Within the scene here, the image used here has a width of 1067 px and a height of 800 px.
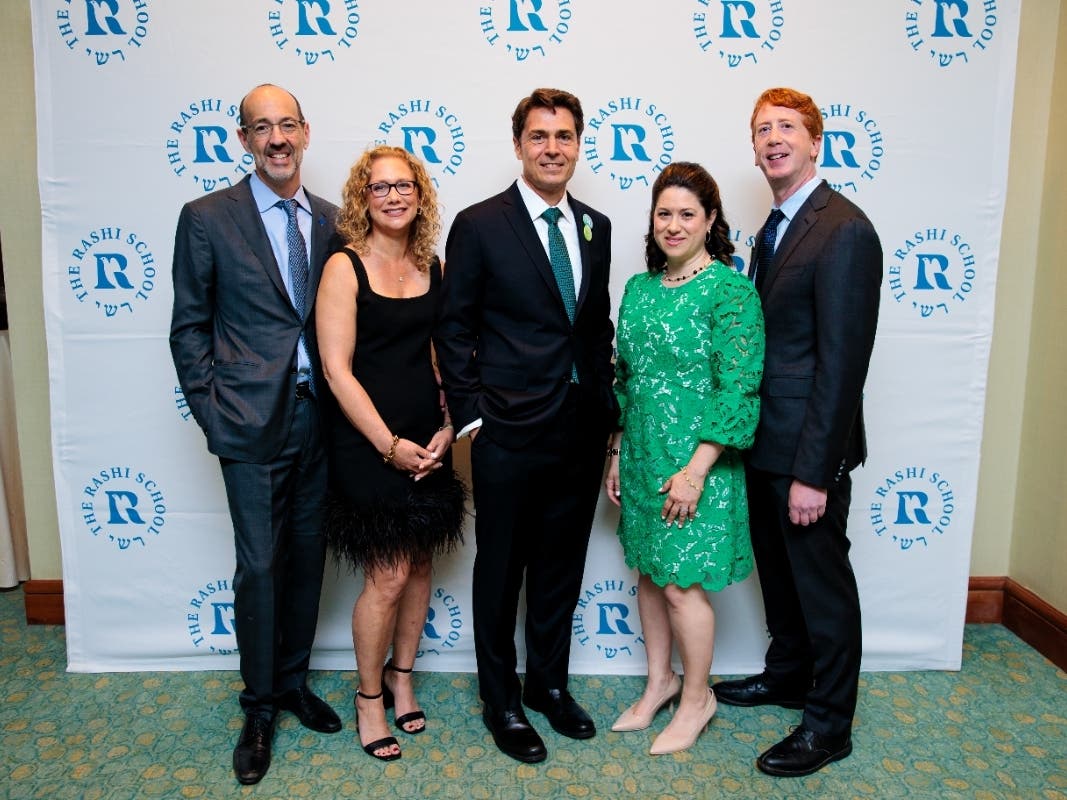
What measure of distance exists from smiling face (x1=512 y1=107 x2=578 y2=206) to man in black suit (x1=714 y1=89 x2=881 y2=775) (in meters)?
0.47

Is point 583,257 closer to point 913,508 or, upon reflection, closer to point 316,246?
point 316,246

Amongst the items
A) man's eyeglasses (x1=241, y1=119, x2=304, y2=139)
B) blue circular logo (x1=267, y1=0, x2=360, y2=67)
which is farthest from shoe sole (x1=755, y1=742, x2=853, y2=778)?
blue circular logo (x1=267, y1=0, x2=360, y2=67)

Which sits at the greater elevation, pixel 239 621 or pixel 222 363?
pixel 222 363

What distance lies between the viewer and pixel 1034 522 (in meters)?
2.75

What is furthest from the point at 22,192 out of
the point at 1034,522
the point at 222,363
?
the point at 1034,522

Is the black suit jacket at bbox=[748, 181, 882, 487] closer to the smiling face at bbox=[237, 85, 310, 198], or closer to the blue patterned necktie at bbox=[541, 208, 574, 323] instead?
the blue patterned necktie at bbox=[541, 208, 574, 323]

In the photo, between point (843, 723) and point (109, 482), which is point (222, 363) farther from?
point (843, 723)

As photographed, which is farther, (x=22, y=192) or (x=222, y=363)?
(x=22, y=192)

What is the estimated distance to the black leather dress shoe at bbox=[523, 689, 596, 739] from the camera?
2.20 meters

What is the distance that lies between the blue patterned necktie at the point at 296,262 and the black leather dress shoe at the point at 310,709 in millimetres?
921

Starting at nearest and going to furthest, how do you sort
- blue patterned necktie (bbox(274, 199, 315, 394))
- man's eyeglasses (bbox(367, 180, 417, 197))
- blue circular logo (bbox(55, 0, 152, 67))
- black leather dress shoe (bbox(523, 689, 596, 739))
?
man's eyeglasses (bbox(367, 180, 417, 197))
blue patterned necktie (bbox(274, 199, 315, 394))
black leather dress shoe (bbox(523, 689, 596, 739))
blue circular logo (bbox(55, 0, 152, 67))

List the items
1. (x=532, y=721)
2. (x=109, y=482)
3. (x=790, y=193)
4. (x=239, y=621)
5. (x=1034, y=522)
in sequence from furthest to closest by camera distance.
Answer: (x=1034, y=522) → (x=109, y=482) → (x=532, y=721) → (x=239, y=621) → (x=790, y=193)

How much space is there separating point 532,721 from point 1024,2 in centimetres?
279

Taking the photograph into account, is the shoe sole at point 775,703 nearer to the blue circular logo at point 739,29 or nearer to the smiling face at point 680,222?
the smiling face at point 680,222
